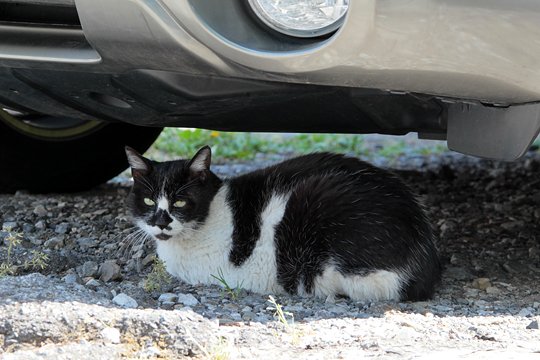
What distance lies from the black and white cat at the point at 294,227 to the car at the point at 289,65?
0.85ft

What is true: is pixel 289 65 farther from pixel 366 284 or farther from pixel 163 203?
pixel 163 203

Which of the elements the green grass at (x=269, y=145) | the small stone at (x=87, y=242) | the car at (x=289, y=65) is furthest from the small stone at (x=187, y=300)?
the green grass at (x=269, y=145)

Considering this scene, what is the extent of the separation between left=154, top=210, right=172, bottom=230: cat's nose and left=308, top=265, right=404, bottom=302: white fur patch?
69cm

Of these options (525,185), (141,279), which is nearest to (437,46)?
(141,279)

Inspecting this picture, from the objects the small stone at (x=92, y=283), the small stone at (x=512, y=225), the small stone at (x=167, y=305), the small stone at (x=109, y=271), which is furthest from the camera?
the small stone at (x=512, y=225)

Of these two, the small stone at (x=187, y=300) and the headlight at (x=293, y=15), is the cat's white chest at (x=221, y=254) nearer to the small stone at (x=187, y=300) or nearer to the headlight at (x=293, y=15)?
the small stone at (x=187, y=300)

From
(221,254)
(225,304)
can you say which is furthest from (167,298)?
(221,254)

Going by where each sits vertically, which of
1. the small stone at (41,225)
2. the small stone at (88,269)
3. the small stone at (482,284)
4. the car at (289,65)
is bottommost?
the small stone at (41,225)

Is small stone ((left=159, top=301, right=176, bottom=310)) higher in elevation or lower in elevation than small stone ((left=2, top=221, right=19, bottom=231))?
higher

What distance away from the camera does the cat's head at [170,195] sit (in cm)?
366

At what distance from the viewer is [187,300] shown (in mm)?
3133

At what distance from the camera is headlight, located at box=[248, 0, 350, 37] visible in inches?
102

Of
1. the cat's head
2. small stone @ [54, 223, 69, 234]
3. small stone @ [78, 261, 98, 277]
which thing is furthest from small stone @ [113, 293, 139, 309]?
small stone @ [54, 223, 69, 234]

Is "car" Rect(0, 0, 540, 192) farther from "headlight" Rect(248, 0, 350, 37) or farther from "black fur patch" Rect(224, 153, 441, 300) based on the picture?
"black fur patch" Rect(224, 153, 441, 300)
